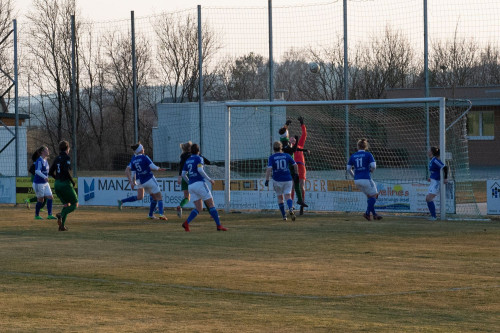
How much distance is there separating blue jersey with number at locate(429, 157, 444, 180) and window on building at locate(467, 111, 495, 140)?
89.6 feet

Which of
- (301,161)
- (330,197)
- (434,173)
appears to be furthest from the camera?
(330,197)

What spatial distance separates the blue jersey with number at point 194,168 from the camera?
58.7 feet

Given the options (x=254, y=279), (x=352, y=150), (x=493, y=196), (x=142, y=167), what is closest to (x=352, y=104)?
(x=352, y=150)

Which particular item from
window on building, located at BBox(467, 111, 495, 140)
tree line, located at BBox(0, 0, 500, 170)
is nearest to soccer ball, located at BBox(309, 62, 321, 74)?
tree line, located at BBox(0, 0, 500, 170)

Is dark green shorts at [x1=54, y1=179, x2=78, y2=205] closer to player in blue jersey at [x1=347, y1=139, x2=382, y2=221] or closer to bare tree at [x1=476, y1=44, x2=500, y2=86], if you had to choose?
player in blue jersey at [x1=347, y1=139, x2=382, y2=221]

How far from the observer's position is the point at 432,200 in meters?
20.4

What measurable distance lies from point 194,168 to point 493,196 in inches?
312

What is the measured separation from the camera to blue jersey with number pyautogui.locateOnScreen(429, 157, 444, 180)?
65.8ft

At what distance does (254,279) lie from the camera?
35.8 ft

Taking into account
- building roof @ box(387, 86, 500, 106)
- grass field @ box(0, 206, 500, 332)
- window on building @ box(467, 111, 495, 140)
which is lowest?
grass field @ box(0, 206, 500, 332)

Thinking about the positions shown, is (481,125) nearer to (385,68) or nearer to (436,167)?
(385,68)

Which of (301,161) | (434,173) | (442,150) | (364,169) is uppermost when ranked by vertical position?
(442,150)

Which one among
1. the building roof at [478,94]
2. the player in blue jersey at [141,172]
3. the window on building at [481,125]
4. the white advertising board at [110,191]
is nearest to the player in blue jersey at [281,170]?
the player in blue jersey at [141,172]

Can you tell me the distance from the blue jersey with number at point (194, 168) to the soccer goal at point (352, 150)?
510 cm
